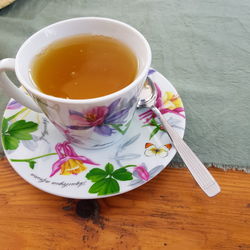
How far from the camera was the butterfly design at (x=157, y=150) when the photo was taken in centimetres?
53

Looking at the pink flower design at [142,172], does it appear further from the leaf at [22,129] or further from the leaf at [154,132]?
the leaf at [22,129]

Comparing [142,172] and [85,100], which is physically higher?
[85,100]

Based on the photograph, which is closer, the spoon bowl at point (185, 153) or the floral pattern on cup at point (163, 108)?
the spoon bowl at point (185, 153)

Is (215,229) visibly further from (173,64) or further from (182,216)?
(173,64)

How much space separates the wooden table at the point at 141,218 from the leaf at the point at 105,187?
0.03 m

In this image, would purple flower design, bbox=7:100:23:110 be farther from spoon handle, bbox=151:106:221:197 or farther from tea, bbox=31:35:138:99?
spoon handle, bbox=151:106:221:197

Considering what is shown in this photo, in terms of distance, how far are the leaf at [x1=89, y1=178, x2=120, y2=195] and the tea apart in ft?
0.52

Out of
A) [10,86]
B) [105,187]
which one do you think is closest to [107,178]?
[105,187]

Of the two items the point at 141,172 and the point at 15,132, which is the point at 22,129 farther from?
the point at 141,172

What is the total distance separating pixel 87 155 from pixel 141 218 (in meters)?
0.16

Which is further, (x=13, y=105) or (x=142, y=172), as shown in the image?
(x=13, y=105)

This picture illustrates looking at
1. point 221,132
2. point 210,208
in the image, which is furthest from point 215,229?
point 221,132

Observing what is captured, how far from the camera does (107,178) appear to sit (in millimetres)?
498

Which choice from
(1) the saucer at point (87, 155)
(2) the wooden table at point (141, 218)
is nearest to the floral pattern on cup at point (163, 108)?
(1) the saucer at point (87, 155)
